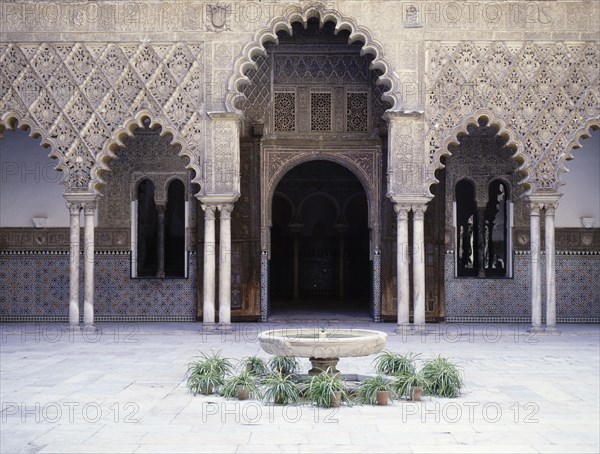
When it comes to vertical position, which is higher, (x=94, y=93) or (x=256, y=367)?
(x=94, y=93)

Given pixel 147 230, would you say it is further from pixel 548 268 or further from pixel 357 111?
pixel 548 268

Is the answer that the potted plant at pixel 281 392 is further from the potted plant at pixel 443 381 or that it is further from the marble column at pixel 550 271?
the marble column at pixel 550 271

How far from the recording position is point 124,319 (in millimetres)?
14227

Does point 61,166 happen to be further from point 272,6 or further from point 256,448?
point 256,448

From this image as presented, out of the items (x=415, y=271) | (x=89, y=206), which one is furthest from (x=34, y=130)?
(x=415, y=271)

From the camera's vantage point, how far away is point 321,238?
62.9 ft

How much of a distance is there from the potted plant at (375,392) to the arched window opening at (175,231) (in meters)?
8.30

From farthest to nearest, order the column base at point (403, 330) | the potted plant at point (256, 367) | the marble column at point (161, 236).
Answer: the marble column at point (161, 236)
the column base at point (403, 330)
the potted plant at point (256, 367)

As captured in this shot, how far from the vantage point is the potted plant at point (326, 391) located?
636 cm

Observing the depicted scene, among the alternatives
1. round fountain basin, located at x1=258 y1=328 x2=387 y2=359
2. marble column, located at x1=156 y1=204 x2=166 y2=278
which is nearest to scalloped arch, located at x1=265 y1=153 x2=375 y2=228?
marble column, located at x1=156 y1=204 x2=166 y2=278

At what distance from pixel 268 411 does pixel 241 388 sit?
20.1 inches

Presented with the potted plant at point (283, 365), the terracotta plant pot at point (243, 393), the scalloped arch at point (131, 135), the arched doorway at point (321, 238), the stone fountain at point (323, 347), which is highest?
the scalloped arch at point (131, 135)

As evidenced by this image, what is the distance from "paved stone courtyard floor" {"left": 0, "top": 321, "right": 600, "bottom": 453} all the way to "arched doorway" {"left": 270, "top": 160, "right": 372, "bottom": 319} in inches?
317

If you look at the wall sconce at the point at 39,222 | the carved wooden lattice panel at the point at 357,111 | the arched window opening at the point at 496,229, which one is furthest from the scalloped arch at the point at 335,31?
the wall sconce at the point at 39,222
